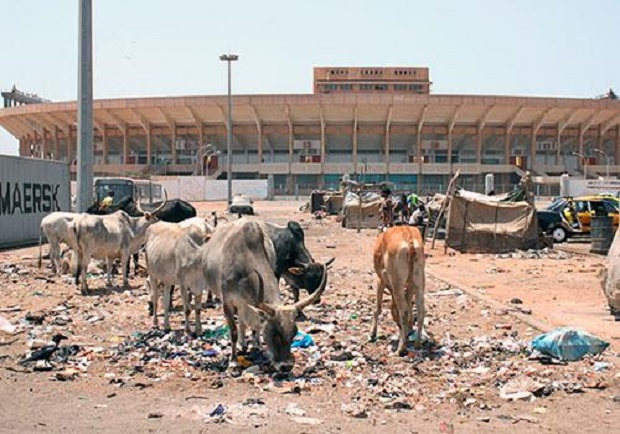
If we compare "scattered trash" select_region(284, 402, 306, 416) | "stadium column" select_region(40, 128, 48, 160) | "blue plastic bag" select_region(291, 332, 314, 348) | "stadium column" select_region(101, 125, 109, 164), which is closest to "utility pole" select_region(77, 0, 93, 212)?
"blue plastic bag" select_region(291, 332, 314, 348)

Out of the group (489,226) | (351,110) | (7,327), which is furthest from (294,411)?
(351,110)

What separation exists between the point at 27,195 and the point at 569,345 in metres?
23.4

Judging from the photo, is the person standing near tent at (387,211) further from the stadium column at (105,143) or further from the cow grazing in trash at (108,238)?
the stadium column at (105,143)

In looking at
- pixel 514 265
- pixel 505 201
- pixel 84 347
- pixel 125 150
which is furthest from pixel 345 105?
pixel 84 347

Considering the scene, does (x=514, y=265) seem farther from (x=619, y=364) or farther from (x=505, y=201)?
(x=619, y=364)

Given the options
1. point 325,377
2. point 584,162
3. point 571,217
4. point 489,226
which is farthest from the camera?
point 584,162

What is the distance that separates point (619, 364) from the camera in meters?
9.16

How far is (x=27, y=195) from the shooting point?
28.5 m

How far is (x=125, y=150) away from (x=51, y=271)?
8377 centimetres

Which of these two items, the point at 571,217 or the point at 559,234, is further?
the point at 571,217

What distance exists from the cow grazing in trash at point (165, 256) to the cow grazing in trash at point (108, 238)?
409cm

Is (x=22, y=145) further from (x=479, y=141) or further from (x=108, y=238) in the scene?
(x=108, y=238)

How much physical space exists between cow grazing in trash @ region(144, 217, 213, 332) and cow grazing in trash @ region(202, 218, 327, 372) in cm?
121

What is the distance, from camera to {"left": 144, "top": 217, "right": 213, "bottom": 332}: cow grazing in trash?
448 inches
